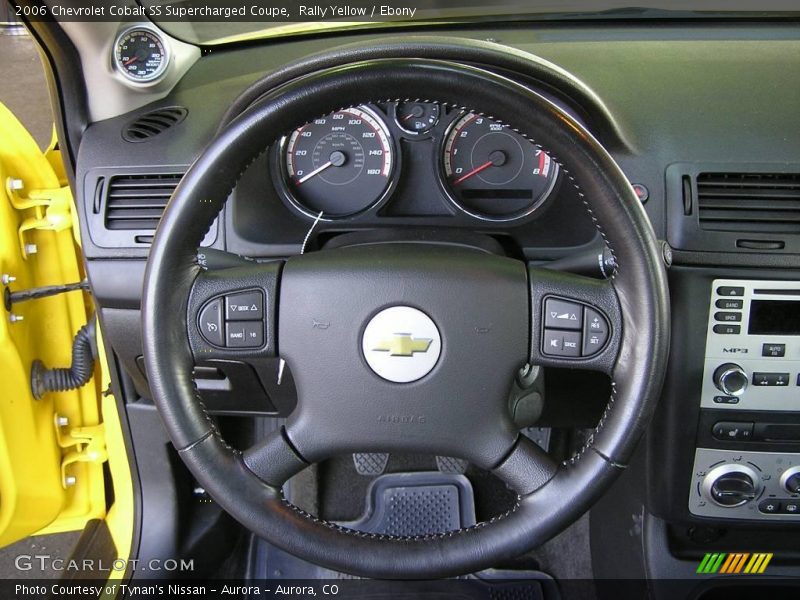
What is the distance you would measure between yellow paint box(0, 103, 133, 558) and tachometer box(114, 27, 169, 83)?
1.10ft

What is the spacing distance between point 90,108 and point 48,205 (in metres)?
0.33

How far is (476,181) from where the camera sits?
1.30 m

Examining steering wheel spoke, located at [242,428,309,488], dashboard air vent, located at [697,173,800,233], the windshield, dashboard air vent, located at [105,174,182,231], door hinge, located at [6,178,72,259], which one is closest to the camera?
steering wheel spoke, located at [242,428,309,488]

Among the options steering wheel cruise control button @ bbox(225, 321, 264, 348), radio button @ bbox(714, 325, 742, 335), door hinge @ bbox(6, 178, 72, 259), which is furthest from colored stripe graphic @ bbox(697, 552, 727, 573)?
door hinge @ bbox(6, 178, 72, 259)

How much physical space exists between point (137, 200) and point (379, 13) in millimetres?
592

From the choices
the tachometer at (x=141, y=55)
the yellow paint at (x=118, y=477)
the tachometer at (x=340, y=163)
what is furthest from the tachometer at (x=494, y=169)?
the yellow paint at (x=118, y=477)

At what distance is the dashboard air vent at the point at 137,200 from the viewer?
1.28 metres

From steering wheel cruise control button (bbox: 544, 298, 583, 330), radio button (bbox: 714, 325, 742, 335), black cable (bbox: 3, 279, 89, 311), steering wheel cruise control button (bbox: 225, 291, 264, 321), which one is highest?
steering wheel cruise control button (bbox: 225, 291, 264, 321)

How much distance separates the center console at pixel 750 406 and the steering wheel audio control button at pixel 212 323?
30.2 inches

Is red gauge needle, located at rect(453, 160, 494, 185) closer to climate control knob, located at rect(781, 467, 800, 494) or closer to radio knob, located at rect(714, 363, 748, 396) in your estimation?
radio knob, located at rect(714, 363, 748, 396)

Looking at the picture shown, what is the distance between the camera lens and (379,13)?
1447 mm

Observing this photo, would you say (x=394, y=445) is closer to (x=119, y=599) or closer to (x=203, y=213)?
(x=203, y=213)

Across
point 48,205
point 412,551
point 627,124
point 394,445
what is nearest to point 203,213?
point 394,445

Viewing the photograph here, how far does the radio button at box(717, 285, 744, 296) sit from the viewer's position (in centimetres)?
118
